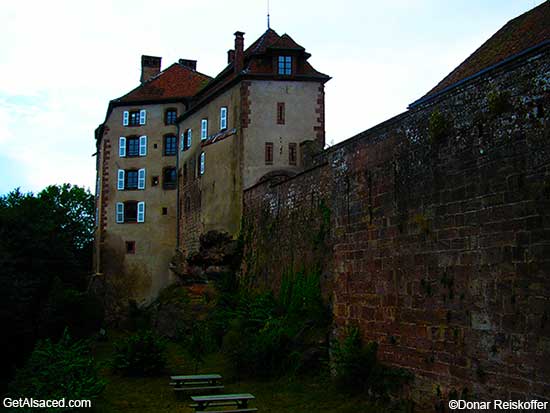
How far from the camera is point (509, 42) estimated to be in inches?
521

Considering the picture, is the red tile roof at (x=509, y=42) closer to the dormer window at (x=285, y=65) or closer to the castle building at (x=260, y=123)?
the castle building at (x=260, y=123)

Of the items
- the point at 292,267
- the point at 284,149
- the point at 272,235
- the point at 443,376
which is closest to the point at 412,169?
the point at 443,376

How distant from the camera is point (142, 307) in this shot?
35.6m

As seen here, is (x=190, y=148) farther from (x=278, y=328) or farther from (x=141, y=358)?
(x=278, y=328)

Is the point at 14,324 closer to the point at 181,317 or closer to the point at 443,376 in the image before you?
the point at 181,317

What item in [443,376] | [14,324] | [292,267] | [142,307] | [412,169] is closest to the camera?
[443,376]

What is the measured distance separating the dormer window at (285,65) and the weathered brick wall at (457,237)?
12.9 metres

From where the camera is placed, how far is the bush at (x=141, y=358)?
19.1 meters

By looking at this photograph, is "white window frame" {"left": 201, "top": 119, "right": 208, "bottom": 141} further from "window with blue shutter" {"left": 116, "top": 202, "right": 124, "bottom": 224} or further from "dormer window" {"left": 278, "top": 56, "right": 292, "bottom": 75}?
"window with blue shutter" {"left": 116, "top": 202, "right": 124, "bottom": 224}

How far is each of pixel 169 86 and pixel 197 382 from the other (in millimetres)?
24685

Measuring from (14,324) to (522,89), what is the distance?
69.8ft

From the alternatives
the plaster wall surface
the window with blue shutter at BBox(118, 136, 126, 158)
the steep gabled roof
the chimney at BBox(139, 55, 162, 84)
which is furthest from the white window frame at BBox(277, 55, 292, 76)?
the chimney at BBox(139, 55, 162, 84)

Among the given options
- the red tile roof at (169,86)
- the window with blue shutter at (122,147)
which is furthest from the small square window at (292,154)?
the window with blue shutter at (122,147)

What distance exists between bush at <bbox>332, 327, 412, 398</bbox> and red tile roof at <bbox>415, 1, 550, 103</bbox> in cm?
545
